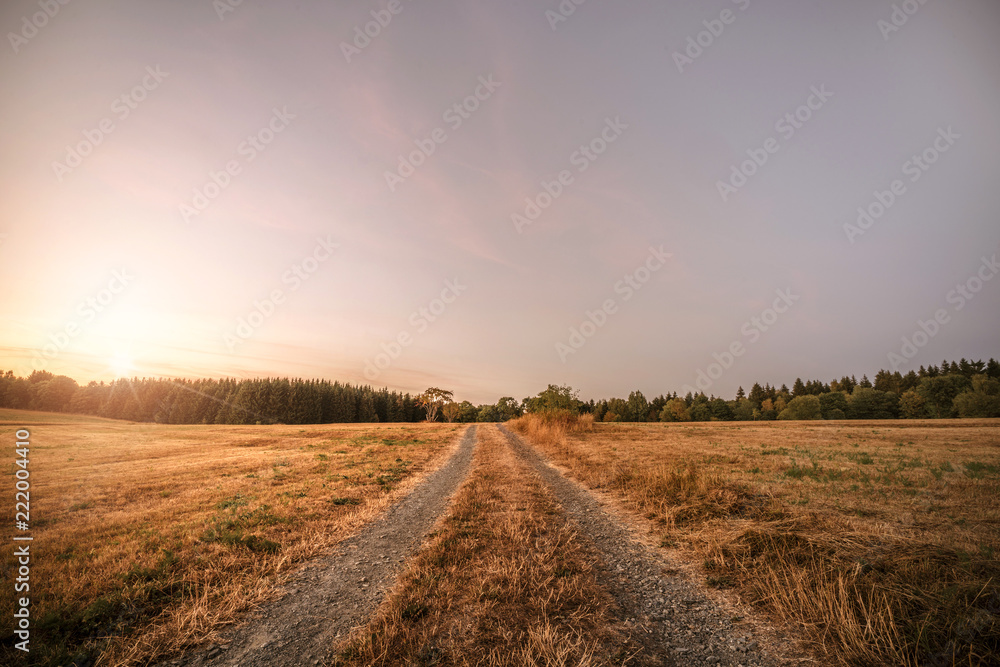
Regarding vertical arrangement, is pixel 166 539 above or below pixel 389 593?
below

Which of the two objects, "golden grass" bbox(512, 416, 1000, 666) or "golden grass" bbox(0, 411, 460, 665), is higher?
"golden grass" bbox(512, 416, 1000, 666)

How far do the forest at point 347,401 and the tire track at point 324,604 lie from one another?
81.2 meters

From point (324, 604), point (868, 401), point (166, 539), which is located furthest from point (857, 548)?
point (868, 401)

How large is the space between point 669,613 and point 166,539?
35.6ft

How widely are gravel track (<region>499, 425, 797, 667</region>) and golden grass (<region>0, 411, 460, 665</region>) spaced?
19.8 ft

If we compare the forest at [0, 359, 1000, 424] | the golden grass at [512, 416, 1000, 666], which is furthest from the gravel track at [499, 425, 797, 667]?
the forest at [0, 359, 1000, 424]

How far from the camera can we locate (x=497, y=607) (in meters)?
5.00

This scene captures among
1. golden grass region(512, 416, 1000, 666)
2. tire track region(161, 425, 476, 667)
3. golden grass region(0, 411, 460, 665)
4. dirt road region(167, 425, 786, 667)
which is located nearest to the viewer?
golden grass region(512, 416, 1000, 666)

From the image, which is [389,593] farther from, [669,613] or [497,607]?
[669,613]

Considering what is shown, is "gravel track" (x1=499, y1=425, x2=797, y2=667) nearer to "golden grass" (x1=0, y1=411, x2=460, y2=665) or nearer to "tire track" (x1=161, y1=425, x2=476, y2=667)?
"tire track" (x1=161, y1=425, x2=476, y2=667)

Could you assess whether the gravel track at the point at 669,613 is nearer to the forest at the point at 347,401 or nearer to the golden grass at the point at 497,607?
the golden grass at the point at 497,607

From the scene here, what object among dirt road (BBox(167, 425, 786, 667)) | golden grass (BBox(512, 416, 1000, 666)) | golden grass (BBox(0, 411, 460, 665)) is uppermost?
golden grass (BBox(512, 416, 1000, 666))

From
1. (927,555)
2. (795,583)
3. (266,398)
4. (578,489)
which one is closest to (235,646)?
(795,583)

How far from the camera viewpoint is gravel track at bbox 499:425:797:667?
4.13 m
